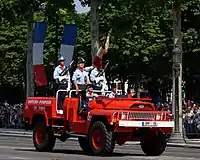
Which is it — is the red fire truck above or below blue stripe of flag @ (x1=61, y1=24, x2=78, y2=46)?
below

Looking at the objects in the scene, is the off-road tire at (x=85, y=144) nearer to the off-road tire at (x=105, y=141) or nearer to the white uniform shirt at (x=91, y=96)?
the white uniform shirt at (x=91, y=96)

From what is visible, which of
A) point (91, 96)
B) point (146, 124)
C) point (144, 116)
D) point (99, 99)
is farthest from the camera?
point (91, 96)

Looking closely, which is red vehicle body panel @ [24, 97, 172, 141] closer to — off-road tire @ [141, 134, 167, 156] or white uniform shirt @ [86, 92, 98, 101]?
white uniform shirt @ [86, 92, 98, 101]

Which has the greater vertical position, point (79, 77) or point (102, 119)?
point (79, 77)

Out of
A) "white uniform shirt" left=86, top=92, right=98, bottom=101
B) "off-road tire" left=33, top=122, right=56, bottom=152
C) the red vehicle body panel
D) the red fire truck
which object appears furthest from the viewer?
"off-road tire" left=33, top=122, right=56, bottom=152

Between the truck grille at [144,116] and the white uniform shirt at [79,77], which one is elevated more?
the white uniform shirt at [79,77]

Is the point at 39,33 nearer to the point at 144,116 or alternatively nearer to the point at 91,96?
the point at 91,96

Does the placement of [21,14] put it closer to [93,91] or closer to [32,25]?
[32,25]

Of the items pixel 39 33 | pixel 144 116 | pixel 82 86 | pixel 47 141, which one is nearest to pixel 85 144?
pixel 47 141

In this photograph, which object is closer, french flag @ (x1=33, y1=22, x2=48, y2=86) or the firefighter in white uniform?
the firefighter in white uniform

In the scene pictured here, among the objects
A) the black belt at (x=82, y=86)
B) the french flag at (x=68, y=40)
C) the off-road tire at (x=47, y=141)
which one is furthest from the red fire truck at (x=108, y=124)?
the french flag at (x=68, y=40)

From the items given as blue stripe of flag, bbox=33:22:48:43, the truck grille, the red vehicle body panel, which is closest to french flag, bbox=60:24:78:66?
blue stripe of flag, bbox=33:22:48:43

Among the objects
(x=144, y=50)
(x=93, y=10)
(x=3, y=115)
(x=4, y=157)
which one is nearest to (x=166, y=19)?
(x=144, y=50)

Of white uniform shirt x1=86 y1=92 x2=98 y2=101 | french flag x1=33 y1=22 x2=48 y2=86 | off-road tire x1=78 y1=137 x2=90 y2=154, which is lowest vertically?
off-road tire x1=78 y1=137 x2=90 y2=154
